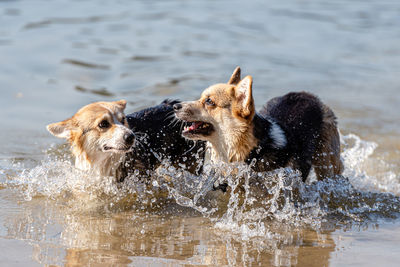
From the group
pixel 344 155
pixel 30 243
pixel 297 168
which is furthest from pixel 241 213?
pixel 344 155

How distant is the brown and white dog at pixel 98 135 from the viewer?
4.94 metres

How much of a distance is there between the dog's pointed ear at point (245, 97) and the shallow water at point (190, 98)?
580 mm

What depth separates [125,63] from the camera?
10.7 meters

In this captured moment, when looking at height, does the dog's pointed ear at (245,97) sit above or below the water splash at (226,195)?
above

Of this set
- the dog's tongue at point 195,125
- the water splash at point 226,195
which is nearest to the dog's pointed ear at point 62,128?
the water splash at point 226,195

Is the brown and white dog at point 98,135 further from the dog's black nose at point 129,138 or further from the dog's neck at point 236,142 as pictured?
the dog's neck at point 236,142

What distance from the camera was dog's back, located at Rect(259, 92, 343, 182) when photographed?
5352mm

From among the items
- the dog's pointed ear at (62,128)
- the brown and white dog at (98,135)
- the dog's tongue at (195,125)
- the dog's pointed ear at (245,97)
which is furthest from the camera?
the dog's tongue at (195,125)

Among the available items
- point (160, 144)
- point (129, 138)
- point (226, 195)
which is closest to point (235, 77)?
point (160, 144)

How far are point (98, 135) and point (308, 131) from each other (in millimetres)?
1993

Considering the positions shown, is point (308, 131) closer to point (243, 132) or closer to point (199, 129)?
point (243, 132)

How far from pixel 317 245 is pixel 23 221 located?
7.78ft

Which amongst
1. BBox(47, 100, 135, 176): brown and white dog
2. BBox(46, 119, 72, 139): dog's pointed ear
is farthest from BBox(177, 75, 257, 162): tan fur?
BBox(46, 119, 72, 139): dog's pointed ear

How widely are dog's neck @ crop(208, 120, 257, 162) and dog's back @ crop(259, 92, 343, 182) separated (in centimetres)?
41
